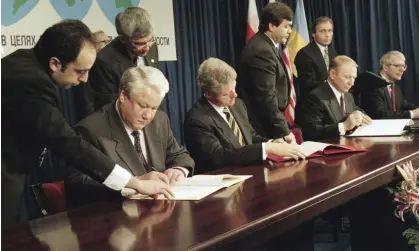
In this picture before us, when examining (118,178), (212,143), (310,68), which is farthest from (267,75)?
(118,178)

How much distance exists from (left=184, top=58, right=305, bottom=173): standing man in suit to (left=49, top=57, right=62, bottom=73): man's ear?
945 millimetres

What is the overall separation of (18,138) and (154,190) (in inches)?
18.0

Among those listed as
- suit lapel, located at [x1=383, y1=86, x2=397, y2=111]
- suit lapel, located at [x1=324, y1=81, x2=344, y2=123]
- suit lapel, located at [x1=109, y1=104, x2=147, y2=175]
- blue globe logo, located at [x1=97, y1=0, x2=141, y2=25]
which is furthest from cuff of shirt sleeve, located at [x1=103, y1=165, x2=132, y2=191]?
suit lapel, located at [x1=383, y1=86, x2=397, y2=111]

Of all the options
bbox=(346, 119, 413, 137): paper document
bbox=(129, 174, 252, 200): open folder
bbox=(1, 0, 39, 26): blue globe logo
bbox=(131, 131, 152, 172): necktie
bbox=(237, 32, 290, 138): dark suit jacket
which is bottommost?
bbox=(129, 174, 252, 200): open folder

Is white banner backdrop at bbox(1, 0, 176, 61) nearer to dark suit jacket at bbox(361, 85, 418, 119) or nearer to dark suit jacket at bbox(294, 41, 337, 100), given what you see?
dark suit jacket at bbox(294, 41, 337, 100)

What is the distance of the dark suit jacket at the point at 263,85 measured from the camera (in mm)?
3410

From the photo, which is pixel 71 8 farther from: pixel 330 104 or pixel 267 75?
pixel 330 104

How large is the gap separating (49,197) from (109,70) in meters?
0.94

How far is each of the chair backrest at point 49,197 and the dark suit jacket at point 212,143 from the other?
74cm

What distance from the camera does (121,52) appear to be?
2.95m

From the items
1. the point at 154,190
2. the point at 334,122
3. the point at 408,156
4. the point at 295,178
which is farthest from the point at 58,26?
the point at 334,122

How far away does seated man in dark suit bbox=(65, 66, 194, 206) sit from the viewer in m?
2.14

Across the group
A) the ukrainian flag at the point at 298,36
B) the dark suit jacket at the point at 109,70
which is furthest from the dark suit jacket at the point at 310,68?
the dark suit jacket at the point at 109,70

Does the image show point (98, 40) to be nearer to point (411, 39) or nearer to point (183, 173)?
point (183, 173)
